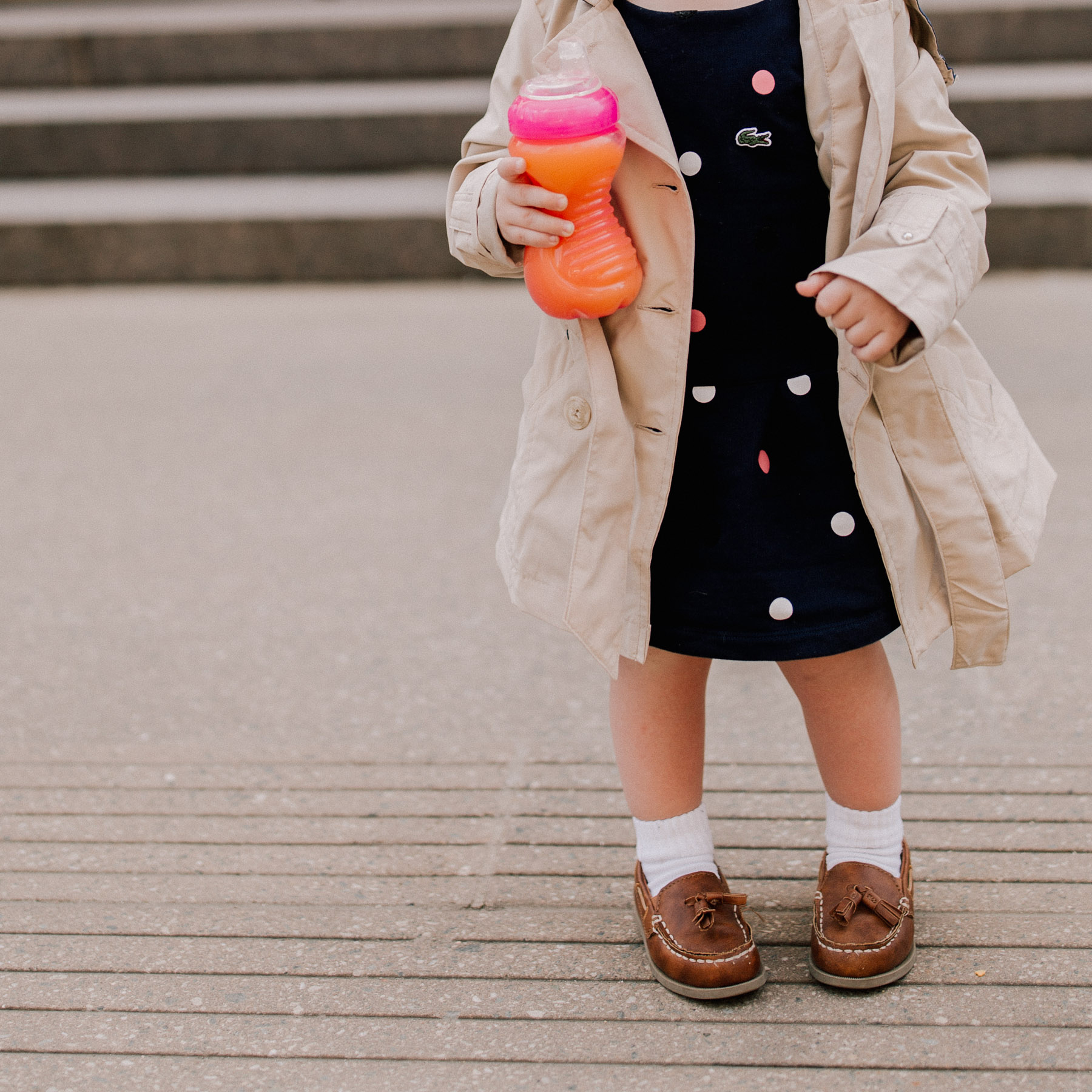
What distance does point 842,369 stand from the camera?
5.32 ft

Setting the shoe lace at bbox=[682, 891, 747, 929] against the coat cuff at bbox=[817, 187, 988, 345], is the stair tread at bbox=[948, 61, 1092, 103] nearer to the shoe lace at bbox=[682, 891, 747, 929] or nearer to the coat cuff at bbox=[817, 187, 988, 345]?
the coat cuff at bbox=[817, 187, 988, 345]

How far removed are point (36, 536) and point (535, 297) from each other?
86.3 inches

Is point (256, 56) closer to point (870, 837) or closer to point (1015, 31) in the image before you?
point (1015, 31)

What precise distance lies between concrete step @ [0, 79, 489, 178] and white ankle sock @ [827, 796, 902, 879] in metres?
4.47

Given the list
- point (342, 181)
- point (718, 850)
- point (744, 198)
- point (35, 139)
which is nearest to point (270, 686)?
point (718, 850)

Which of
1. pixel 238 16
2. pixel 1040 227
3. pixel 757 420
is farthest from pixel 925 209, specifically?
pixel 238 16

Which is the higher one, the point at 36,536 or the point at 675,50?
the point at 675,50

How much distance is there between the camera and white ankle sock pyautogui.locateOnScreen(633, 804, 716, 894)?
187cm

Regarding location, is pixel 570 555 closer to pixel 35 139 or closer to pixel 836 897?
pixel 836 897

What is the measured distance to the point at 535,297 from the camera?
161 centimetres

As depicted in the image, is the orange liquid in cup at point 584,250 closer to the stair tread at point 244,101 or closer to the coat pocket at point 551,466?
the coat pocket at point 551,466

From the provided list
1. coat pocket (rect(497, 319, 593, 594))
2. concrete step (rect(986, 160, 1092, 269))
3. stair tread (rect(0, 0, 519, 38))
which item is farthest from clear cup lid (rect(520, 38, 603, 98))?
stair tread (rect(0, 0, 519, 38))

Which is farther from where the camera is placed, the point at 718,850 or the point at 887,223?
the point at 718,850

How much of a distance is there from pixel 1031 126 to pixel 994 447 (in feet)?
14.8
